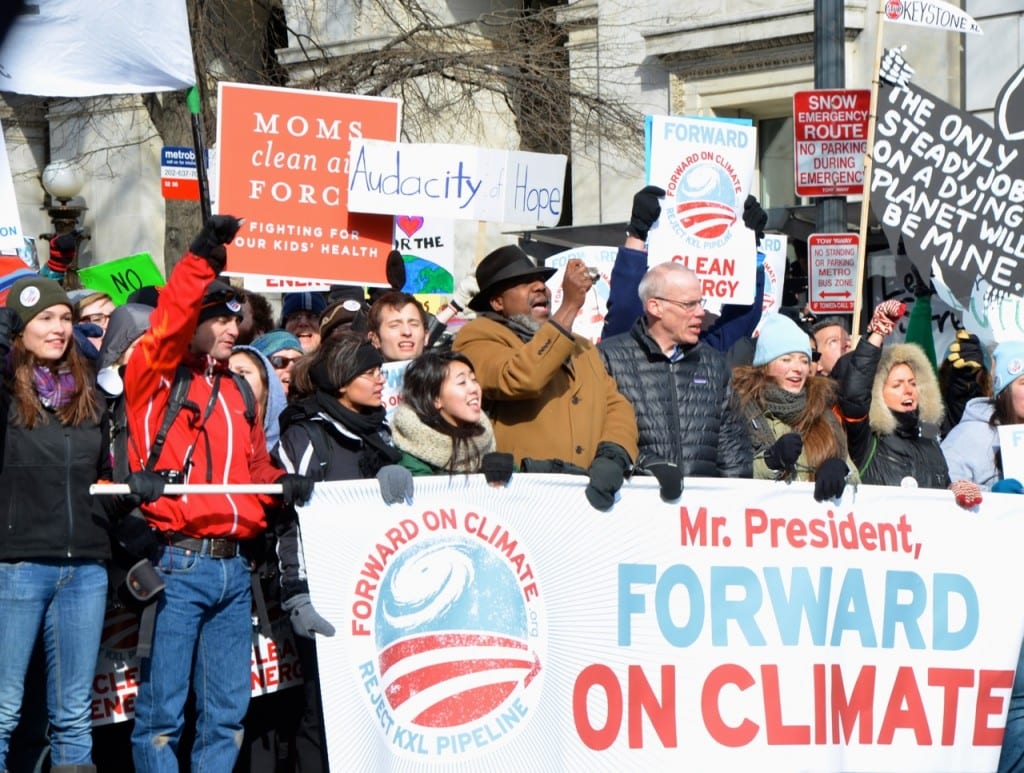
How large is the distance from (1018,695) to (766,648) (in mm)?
1099

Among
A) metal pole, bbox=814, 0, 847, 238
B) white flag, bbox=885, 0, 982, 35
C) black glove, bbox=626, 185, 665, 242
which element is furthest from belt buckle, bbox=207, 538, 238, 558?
white flag, bbox=885, 0, 982, 35

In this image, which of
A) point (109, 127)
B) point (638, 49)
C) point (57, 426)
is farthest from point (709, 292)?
point (109, 127)

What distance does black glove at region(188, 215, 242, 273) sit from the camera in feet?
18.4

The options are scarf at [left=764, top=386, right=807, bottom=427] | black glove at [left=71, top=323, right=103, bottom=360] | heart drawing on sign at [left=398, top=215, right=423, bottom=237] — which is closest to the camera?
black glove at [left=71, top=323, right=103, bottom=360]

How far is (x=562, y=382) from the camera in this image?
20.1ft

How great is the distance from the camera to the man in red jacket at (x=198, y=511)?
18.8 ft

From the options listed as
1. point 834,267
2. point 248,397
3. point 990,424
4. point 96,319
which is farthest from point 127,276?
point 990,424

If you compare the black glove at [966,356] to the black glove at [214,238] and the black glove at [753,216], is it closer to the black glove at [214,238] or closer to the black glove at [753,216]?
the black glove at [753,216]

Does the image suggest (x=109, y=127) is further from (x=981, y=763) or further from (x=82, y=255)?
(x=981, y=763)

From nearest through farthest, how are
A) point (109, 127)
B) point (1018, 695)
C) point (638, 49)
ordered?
point (1018, 695), point (638, 49), point (109, 127)

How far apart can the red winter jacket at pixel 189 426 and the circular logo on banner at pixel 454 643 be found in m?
0.59

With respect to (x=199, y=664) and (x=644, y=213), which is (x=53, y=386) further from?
(x=644, y=213)

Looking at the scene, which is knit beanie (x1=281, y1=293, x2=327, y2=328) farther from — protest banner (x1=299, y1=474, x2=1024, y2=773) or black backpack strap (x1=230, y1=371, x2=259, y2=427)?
protest banner (x1=299, y1=474, x2=1024, y2=773)

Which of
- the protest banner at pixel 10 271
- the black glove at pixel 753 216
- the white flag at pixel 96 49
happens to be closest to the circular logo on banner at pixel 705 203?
the black glove at pixel 753 216
